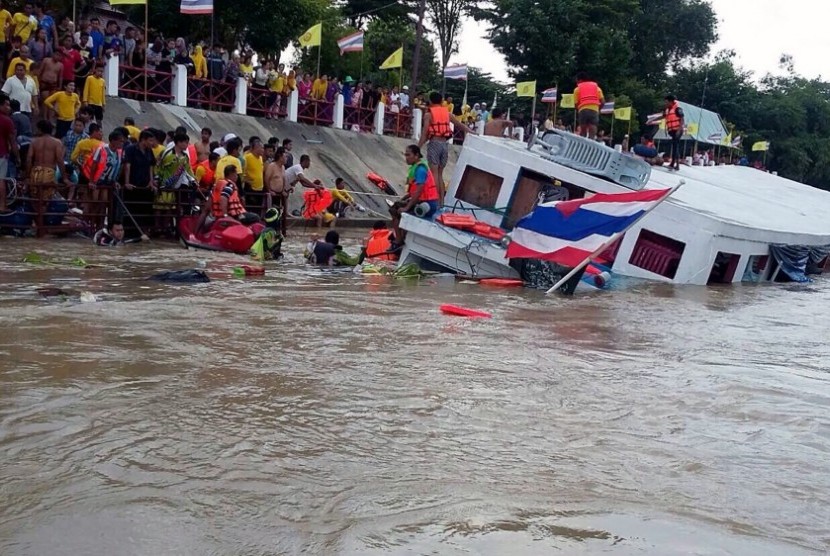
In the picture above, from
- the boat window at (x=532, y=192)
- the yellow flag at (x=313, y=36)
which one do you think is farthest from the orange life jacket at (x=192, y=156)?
the yellow flag at (x=313, y=36)

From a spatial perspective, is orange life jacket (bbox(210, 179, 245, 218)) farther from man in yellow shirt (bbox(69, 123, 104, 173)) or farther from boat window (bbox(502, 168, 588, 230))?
boat window (bbox(502, 168, 588, 230))

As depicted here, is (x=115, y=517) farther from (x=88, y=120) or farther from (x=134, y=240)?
(x=88, y=120)

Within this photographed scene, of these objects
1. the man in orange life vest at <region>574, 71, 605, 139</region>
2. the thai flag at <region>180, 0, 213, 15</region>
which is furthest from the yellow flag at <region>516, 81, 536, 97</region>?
the man in orange life vest at <region>574, 71, 605, 139</region>

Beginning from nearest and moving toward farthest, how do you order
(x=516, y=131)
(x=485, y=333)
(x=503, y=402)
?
(x=503, y=402) < (x=485, y=333) < (x=516, y=131)

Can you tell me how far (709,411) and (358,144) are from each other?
71.3ft

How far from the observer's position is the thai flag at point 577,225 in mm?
10703

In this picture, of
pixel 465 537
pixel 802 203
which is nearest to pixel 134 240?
pixel 465 537

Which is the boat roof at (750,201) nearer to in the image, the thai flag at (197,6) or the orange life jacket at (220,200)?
the orange life jacket at (220,200)

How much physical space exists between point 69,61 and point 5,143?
4096 millimetres

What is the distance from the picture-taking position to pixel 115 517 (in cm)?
352

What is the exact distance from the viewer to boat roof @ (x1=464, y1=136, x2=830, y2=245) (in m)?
12.8

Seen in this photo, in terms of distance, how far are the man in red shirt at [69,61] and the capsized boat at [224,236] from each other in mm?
4196

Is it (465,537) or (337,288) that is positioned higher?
(465,537)

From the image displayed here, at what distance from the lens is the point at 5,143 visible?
39.3 feet
